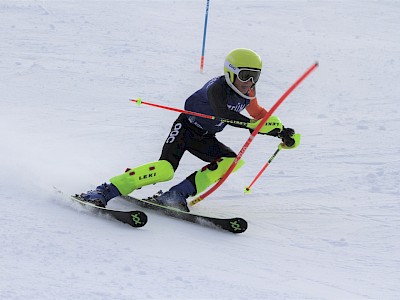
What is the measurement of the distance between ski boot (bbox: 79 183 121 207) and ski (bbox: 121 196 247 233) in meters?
0.37

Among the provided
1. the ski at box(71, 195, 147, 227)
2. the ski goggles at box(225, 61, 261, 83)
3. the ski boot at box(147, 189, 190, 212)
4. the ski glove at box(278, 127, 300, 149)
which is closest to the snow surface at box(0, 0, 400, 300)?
the ski at box(71, 195, 147, 227)

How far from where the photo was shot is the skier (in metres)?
5.44

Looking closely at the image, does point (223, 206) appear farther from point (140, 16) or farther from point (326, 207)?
point (140, 16)

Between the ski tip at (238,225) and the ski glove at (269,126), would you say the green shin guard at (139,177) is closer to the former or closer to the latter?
the ski tip at (238,225)

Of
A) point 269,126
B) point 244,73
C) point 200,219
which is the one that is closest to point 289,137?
point 269,126

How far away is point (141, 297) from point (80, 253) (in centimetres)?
74

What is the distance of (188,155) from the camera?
7648mm

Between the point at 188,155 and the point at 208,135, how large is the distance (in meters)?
1.78

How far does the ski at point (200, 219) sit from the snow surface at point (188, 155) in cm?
9

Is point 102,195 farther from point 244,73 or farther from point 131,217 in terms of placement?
point 244,73

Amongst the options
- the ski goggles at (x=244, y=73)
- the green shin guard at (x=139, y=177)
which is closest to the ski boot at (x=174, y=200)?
the green shin guard at (x=139, y=177)

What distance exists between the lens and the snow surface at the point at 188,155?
4402 mm

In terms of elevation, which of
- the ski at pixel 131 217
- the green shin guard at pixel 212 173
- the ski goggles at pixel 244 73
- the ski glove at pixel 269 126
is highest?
the ski goggles at pixel 244 73

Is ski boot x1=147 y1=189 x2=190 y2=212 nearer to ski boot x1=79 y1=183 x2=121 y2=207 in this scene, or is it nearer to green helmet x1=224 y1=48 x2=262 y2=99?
ski boot x1=79 y1=183 x2=121 y2=207
